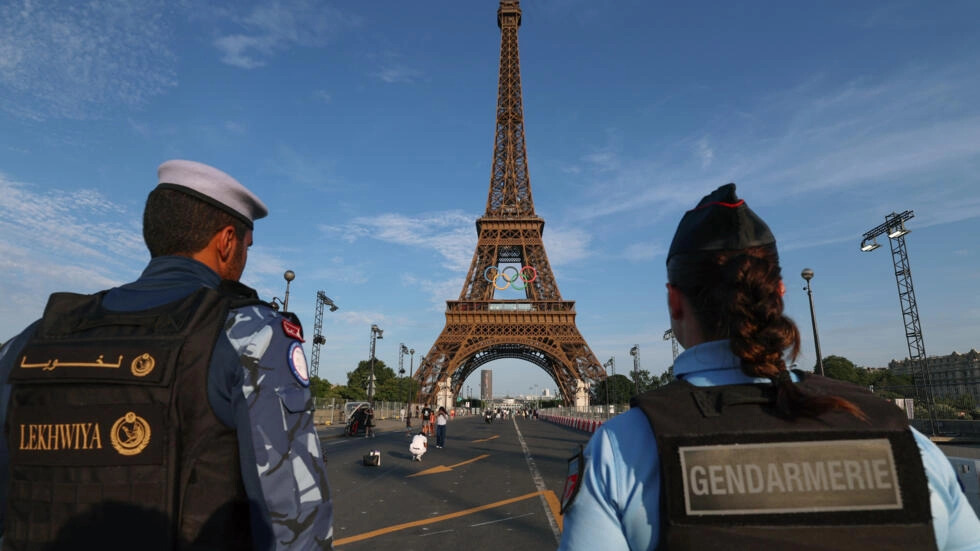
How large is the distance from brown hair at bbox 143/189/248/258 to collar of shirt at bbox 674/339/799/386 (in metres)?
1.61

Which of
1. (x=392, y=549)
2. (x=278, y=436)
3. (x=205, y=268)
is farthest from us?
(x=392, y=549)

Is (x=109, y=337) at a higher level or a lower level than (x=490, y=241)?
lower

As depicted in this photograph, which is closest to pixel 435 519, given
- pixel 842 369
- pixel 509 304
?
pixel 509 304

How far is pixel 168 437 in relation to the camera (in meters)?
1.57

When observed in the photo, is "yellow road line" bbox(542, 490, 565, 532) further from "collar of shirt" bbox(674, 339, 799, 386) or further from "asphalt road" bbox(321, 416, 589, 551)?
"collar of shirt" bbox(674, 339, 799, 386)

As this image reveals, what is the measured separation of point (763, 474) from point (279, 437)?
123 centimetres

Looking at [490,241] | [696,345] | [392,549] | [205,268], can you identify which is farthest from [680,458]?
[490,241]

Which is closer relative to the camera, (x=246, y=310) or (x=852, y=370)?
(x=246, y=310)

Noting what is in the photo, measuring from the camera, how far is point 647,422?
4.66ft

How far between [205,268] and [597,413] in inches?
1622

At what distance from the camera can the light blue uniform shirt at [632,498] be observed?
1.34m

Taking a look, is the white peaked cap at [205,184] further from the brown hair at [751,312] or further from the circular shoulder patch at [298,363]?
the brown hair at [751,312]

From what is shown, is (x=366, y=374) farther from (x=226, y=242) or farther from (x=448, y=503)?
(x=226, y=242)

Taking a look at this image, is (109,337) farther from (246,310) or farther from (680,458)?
(680,458)
